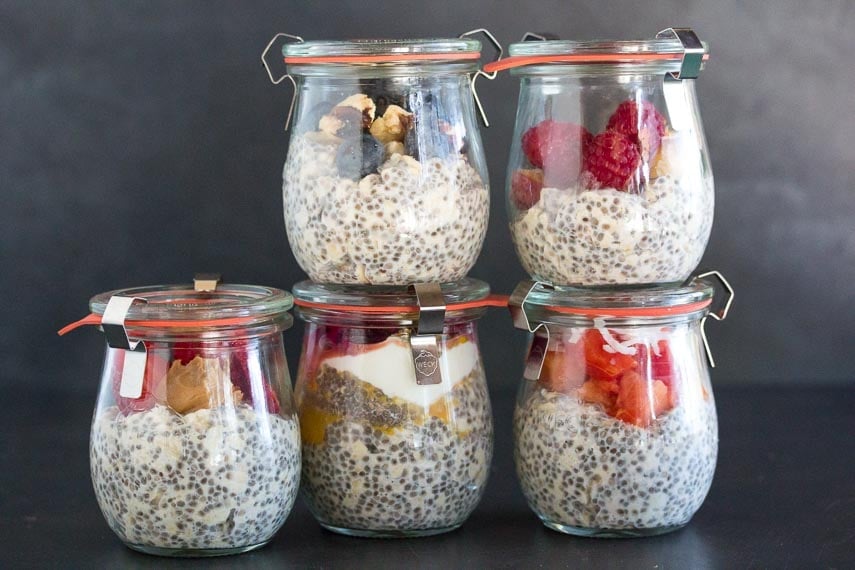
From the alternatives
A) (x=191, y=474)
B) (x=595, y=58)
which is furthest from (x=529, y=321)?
(x=191, y=474)

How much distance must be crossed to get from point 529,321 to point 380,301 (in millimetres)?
168

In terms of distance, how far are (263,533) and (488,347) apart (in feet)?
2.88

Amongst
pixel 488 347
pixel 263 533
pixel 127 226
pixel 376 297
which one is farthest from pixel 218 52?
pixel 263 533

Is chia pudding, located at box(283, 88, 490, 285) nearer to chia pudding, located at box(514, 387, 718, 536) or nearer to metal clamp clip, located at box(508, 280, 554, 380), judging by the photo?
metal clamp clip, located at box(508, 280, 554, 380)

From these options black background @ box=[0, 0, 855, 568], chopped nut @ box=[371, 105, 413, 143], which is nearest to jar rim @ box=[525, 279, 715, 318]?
chopped nut @ box=[371, 105, 413, 143]

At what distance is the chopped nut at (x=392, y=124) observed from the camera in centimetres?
145

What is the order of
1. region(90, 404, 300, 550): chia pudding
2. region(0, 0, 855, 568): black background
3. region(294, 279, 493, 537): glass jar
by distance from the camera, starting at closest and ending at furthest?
1. region(90, 404, 300, 550): chia pudding
2. region(294, 279, 493, 537): glass jar
3. region(0, 0, 855, 568): black background

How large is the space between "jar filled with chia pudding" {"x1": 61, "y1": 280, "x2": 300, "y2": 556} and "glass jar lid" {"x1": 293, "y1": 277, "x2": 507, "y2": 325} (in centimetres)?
8

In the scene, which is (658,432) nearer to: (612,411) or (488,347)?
(612,411)

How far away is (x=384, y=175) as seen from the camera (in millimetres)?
1438

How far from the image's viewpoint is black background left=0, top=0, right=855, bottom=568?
2.13m

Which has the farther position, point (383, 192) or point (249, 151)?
point (249, 151)

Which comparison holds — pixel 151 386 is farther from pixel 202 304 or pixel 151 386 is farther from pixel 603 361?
pixel 603 361

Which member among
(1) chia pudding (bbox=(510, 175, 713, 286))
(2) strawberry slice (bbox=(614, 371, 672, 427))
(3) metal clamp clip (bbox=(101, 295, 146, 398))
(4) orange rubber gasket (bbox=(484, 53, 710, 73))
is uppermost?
(4) orange rubber gasket (bbox=(484, 53, 710, 73))
